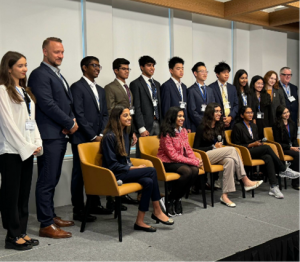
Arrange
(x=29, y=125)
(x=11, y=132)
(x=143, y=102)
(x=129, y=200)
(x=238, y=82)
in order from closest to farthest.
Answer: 1. (x=11, y=132)
2. (x=29, y=125)
3. (x=129, y=200)
4. (x=143, y=102)
5. (x=238, y=82)

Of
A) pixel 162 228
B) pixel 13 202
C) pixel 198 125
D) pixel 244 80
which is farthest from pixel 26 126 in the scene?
pixel 244 80

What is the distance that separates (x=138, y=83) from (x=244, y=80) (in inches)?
66.1

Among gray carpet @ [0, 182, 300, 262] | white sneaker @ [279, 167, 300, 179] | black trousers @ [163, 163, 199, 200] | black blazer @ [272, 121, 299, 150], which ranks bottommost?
gray carpet @ [0, 182, 300, 262]

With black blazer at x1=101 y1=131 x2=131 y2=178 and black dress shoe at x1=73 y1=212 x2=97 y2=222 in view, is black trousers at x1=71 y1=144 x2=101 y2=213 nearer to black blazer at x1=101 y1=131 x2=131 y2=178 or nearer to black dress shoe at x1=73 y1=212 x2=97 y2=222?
black dress shoe at x1=73 y1=212 x2=97 y2=222

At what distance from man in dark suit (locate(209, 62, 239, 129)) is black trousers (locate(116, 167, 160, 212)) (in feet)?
6.82

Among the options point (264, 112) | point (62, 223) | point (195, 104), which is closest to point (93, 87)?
point (62, 223)

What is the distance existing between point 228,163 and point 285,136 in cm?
134

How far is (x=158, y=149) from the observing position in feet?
13.1

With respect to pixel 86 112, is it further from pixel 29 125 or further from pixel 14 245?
pixel 14 245

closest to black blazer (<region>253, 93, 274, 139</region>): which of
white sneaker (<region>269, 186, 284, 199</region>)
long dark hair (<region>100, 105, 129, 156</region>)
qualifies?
white sneaker (<region>269, 186, 284, 199</region>)

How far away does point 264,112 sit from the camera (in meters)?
5.68

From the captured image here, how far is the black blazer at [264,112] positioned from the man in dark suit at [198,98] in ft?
2.73

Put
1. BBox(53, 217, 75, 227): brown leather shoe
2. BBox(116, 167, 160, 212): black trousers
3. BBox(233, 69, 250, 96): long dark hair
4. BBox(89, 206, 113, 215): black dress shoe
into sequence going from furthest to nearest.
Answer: BBox(233, 69, 250, 96): long dark hair < BBox(89, 206, 113, 215): black dress shoe < BBox(53, 217, 75, 227): brown leather shoe < BBox(116, 167, 160, 212): black trousers

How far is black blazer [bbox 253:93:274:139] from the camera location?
5379mm
